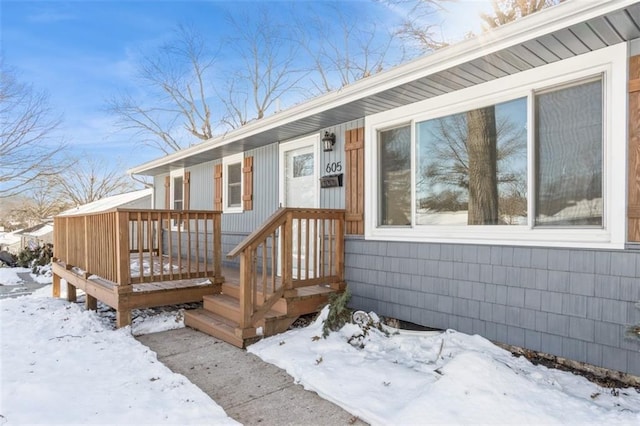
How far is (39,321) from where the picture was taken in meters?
4.75

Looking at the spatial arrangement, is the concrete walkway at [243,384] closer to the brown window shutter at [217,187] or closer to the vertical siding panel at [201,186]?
the brown window shutter at [217,187]

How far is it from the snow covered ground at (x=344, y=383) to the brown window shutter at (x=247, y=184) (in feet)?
10.1

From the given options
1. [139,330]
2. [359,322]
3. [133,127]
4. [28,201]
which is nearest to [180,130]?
[133,127]

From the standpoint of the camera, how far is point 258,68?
16.9 m

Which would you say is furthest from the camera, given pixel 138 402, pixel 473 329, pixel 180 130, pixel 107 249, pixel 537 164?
pixel 180 130

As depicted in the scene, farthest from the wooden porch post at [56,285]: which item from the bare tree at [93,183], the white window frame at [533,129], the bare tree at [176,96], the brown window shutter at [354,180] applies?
the bare tree at [93,183]

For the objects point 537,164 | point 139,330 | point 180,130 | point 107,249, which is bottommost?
point 139,330

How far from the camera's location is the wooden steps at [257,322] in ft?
12.9

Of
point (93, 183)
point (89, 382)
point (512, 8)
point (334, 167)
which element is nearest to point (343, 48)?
point (512, 8)

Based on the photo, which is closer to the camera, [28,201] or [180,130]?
[180,130]

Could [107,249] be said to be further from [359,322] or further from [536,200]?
[536,200]

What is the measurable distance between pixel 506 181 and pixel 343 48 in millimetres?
11335

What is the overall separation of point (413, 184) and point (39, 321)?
473 centimetres

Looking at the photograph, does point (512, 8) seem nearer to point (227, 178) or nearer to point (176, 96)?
point (227, 178)
